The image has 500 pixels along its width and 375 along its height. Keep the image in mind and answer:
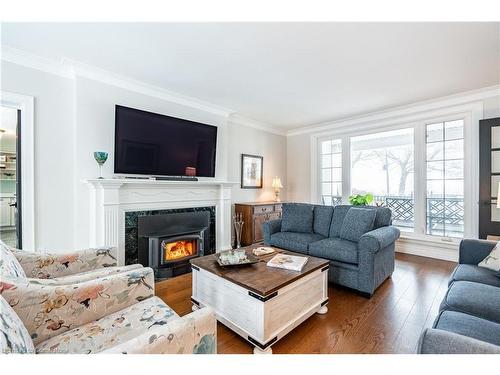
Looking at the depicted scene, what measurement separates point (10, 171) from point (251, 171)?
3.45 m

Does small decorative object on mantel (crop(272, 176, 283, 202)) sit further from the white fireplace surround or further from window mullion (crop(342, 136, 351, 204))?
the white fireplace surround

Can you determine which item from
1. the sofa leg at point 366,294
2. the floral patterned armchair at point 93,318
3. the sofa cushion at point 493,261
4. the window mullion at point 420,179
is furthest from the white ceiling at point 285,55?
the sofa leg at point 366,294

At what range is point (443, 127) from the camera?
352 centimetres

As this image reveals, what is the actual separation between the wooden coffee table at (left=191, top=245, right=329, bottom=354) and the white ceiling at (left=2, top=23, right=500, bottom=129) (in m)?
1.93

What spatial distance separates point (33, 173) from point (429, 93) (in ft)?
15.9

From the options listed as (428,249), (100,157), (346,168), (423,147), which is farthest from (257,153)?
(428,249)

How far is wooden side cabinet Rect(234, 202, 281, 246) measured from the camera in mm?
4020

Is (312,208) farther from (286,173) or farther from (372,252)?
(286,173)

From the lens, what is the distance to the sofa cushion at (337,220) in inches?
117

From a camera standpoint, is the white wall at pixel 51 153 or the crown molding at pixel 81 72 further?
the white wall at pixel 51 153

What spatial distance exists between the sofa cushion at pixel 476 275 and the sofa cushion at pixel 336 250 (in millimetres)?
796

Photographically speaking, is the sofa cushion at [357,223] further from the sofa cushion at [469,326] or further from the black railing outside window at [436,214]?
the black railing outside window at [436,214]
